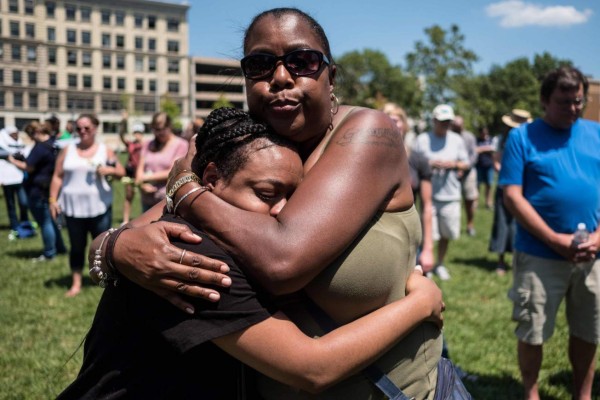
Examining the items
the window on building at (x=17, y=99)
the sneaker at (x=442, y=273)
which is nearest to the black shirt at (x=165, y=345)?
the sneaker at (x=442, y=273)

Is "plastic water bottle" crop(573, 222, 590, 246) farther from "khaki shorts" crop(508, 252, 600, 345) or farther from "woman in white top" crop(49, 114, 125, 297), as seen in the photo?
"woman in white top" crop(49, 114, 125, 297)

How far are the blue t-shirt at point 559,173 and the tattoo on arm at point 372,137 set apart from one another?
8.34 ft

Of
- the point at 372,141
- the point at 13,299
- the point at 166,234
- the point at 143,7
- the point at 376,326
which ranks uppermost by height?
the point at 143,7

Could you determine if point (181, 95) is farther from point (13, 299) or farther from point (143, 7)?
point (13, 299)

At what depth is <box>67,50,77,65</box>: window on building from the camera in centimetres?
8375

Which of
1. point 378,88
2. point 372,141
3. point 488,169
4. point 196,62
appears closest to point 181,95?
point 196,62

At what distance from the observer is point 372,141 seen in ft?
5.78

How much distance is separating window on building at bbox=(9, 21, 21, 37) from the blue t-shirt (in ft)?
295

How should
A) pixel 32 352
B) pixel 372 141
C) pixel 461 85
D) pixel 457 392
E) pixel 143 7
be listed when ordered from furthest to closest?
pixel 143 7 < pixel 461 85 < pixel 32 352 < pixel 457 392 < pixel 372 141

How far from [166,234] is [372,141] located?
720mm

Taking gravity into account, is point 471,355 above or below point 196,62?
below

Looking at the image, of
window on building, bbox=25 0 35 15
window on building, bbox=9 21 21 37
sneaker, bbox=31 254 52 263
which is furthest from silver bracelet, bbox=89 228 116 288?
window on building, bbox=25 0 35 15

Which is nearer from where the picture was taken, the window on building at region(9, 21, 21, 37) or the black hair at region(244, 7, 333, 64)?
the black hair at region(244, 7, 333, 64)

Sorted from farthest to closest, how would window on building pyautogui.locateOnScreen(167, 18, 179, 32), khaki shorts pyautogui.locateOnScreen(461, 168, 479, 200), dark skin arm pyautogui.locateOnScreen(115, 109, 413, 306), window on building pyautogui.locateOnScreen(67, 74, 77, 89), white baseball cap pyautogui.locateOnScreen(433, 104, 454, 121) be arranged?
window on building pyautogui.locateOnScreen(167, 18, 179, 32), window on building pyautogui.locateOnScreen(67, 74, 77, 89), khaki shorts pyautogui.locateOnScreen(461, 168, 479, 200), white baseball cap pyautogui.locateOnScreen(433, 104, 454, 121), dark skin arm pyautogui.locateOnScreen(115, 109, 413, 306)
